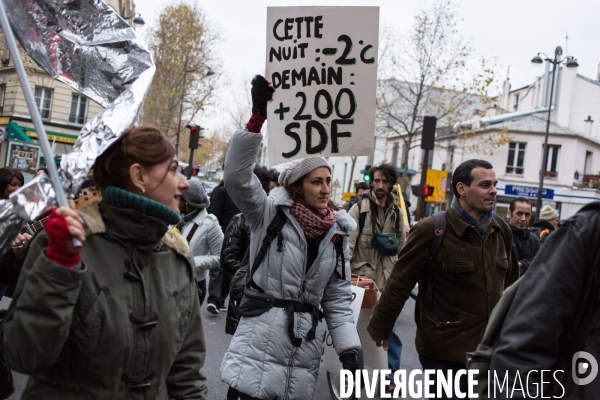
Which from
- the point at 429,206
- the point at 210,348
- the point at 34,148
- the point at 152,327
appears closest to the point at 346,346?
the point at 152,327

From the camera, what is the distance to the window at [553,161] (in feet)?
137

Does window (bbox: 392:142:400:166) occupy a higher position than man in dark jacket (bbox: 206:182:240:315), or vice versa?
window (bbox: 392:142:400:166)

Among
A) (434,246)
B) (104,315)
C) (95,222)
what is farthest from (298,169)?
(104,315)

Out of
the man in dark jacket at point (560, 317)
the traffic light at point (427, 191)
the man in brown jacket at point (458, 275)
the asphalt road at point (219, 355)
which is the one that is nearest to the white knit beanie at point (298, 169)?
the man in brown jacket at point (458, 275)

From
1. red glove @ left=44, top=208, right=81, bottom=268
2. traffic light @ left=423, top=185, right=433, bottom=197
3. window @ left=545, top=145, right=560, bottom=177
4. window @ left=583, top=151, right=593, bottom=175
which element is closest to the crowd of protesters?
red glove @ left=44, top=208, right=81, bottom=268

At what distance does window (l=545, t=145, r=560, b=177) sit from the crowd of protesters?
38.6 m

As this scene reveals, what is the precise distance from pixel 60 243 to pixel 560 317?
56.4 inches

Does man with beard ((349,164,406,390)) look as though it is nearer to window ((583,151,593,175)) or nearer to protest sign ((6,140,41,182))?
protest sign ((6,140,41,182))

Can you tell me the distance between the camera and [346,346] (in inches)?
139

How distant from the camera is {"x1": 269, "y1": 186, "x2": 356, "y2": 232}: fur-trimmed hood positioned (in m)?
3.58

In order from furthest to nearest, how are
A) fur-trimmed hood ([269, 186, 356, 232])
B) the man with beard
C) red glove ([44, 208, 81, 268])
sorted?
the man with beard → fur-trimmed hood ([269, 186, 356, 232]) → red glove ([44, 208, 81, 268])

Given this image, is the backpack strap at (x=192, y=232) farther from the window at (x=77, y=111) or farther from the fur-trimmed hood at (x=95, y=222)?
the window at (x=77, y=111)

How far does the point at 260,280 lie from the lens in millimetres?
3455

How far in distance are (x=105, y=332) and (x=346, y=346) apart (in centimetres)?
185
